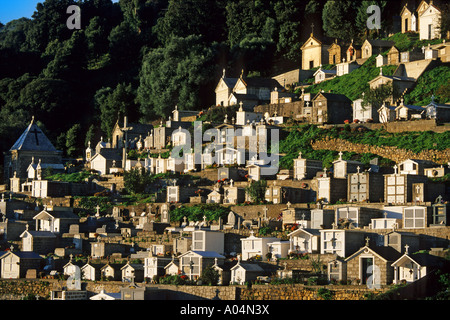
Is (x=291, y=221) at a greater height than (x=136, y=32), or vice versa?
(x=136, y=32)

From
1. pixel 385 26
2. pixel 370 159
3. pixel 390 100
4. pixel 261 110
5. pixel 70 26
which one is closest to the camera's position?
pixel 370 159

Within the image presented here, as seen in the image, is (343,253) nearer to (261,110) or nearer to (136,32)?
(261,110)

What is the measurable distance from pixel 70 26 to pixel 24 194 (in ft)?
166

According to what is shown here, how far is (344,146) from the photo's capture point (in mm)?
87750

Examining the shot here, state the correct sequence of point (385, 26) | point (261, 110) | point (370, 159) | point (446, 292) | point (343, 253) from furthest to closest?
point (385, 26) < point (261, 110) < point (370, 159) < point (343, 253) < point (446, 292)

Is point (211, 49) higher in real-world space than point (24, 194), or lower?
higher

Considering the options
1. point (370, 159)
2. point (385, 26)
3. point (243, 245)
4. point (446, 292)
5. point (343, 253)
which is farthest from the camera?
point (385, 26)

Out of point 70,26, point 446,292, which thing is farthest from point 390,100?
point 70,26

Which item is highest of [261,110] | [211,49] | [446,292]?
[211,49]

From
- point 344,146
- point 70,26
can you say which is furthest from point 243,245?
point 70,26

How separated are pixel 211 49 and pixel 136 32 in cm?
3372

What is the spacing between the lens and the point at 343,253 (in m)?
66.4

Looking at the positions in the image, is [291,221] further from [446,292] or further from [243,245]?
[446,292]

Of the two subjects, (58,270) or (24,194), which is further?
(24,194)
